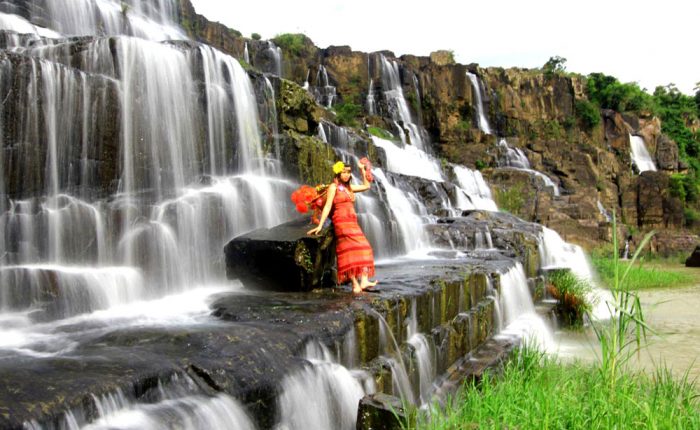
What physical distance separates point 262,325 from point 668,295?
38.6 feet

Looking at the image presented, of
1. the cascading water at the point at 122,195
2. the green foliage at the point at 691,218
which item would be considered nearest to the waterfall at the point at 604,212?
the green foliage at the point at 691,218

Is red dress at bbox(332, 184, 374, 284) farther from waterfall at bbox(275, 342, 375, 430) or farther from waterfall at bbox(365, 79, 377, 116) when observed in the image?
waterfall at bbox(365, 79, 377, 116)

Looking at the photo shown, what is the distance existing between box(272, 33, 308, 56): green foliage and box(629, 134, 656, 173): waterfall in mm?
21325

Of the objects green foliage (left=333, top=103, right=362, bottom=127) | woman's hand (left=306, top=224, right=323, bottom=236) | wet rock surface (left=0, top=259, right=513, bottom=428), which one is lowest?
wet rock surface (left=0, top=259, right=513, bottom=428)

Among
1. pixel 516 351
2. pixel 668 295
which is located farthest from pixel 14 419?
pixel 668 295

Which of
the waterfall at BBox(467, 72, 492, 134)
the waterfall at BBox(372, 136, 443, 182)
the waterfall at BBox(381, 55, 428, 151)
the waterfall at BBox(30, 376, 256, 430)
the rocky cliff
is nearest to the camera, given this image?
the waterfall at BBox(30, 376, 256, 430)

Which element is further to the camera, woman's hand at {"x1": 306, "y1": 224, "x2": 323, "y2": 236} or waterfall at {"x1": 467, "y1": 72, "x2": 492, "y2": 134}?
waterfall at {"x1": 467, "y1": 72, "x2": 492, "y2": 134}

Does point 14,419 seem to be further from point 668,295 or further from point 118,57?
point 668,295

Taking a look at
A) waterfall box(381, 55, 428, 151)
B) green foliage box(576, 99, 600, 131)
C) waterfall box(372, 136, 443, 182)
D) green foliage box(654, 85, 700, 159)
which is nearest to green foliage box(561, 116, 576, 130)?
green foliage box(576, 99, 600, 131)

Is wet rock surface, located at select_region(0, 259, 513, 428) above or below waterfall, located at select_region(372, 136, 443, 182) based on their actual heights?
below

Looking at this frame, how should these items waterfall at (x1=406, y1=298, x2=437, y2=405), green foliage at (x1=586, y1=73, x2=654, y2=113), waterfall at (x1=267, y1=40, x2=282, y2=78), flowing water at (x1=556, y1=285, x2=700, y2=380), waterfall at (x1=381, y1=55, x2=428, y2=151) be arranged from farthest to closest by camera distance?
green foliage at (x1=586, y1=73, x2=654, y2=113) → waterfall at (x1=267, y1=40, x2=282, y2=78) → waterfall at (x1=381, y1=55, x2=428, y2=151) → flowing water at (x1=556, y1=285, x2=700, y2=380) → waterfall at (x1=406, y1=298, x2=437, y2=405)

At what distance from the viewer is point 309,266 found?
613cm

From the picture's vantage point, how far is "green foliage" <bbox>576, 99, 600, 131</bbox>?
36.2m

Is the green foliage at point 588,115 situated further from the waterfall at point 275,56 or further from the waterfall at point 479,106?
the waterfall at point 275,56
